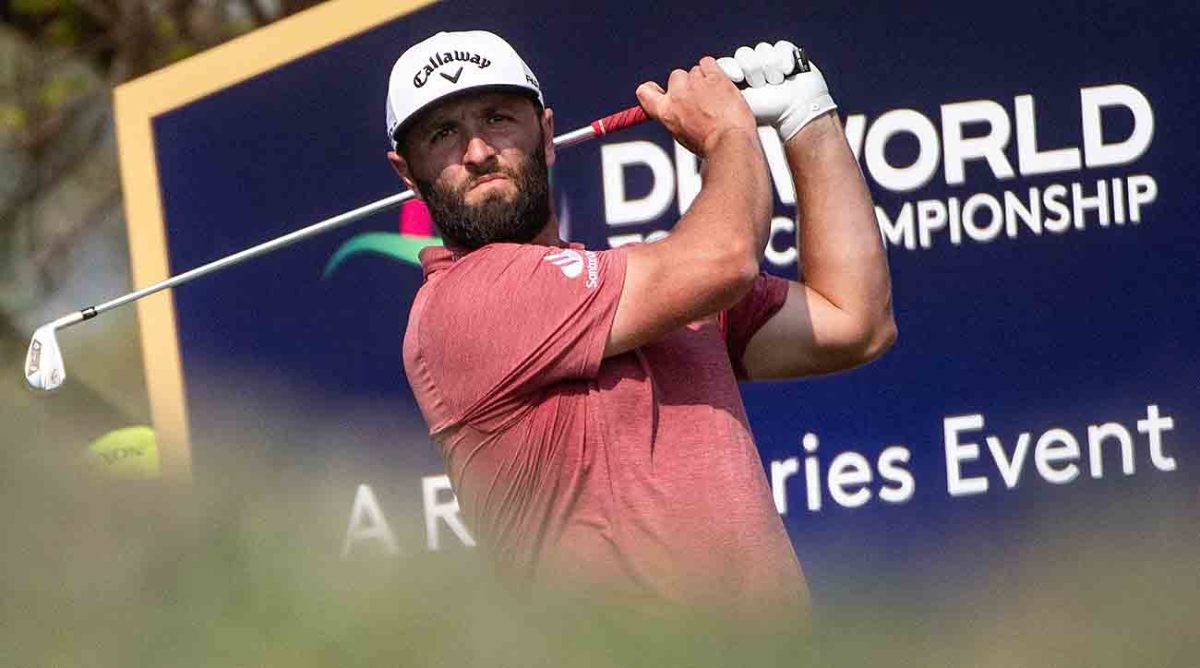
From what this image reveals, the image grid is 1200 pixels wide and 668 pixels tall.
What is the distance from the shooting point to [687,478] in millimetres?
2383

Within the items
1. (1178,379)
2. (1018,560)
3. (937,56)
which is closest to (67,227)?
(937,56)

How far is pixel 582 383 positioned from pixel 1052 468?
8.93 feet

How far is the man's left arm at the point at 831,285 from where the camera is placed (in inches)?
105

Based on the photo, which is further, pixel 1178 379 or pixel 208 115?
pixel 1178 379

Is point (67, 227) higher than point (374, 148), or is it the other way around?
point (67, 227)

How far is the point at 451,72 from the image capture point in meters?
2.60

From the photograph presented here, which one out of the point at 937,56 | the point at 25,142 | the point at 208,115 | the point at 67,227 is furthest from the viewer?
the point at 67,227

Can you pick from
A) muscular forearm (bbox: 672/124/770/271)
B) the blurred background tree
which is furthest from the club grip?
the blurred background tree

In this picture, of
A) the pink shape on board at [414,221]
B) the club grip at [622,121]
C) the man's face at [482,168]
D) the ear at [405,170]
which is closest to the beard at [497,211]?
the man's face at [482,168]

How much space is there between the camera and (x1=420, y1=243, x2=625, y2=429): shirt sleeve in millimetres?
2334

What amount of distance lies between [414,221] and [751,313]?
1.98 m

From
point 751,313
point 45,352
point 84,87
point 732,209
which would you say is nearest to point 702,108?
point 732,209

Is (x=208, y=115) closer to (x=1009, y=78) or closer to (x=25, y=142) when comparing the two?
(x=25, y=142)

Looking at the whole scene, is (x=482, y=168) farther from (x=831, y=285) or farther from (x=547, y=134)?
(x=831, y=285)
